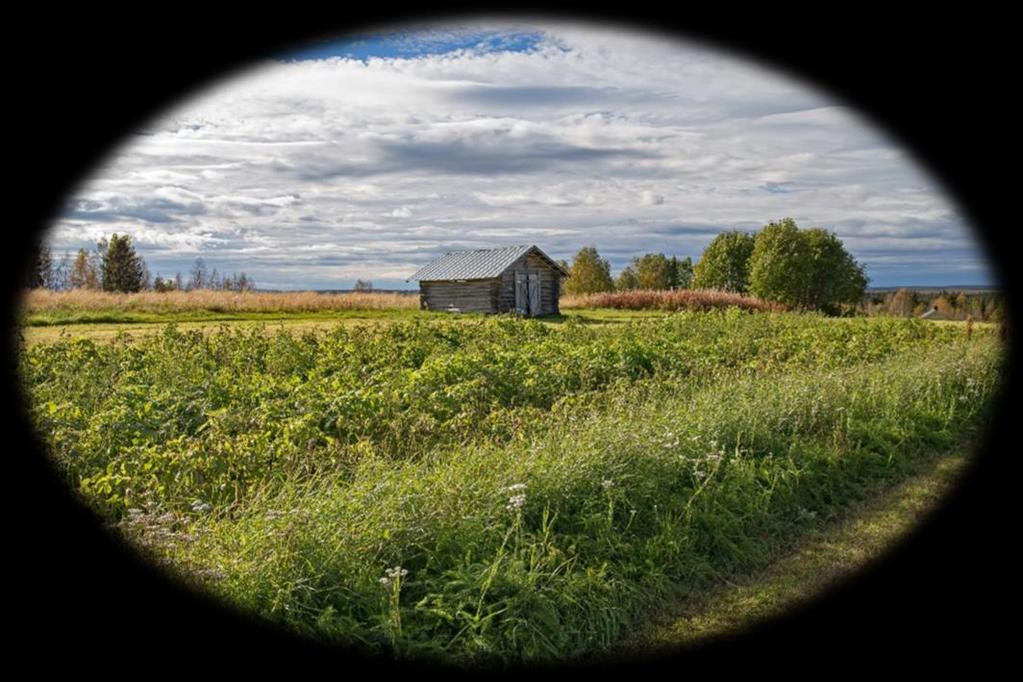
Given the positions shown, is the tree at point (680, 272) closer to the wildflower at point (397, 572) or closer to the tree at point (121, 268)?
the tree at point (121, 268)

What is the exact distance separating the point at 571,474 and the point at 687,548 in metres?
0.89

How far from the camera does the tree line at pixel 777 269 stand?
1575 inches

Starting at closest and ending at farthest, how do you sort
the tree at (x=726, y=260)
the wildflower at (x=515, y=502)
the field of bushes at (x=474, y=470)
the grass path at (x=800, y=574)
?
the field of bushes at (x=474, y=470), the grass path at (x=800, y=574), the wildflower at (x=515, y=502), the tree at (x=726, y=260)

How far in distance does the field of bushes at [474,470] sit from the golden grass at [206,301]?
51.7 ft

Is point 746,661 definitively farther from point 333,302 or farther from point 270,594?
point 333,302

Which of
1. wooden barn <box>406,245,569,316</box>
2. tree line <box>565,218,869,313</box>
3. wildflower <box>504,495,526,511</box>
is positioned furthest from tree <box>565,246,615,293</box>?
wildflower <box>504,495,526,511</box>

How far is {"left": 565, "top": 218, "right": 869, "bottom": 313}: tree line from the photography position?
40000mm

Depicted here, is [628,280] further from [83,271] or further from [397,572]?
[397,572]

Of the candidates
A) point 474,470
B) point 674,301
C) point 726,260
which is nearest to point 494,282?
point 674,301

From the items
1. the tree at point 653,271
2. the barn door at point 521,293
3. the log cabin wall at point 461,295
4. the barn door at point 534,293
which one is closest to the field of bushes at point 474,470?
the log cabin wall at point 461,295

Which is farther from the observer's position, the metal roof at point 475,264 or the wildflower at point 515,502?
the metal roof at point 475,264

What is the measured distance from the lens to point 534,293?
109 ft

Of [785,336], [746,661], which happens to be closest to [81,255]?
[785,336]

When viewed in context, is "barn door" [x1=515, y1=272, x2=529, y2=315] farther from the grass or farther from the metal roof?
the grass
